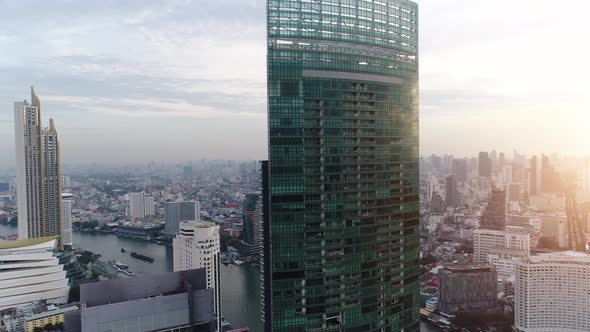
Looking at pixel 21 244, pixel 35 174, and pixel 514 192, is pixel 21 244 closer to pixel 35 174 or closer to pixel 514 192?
pixel 35 174

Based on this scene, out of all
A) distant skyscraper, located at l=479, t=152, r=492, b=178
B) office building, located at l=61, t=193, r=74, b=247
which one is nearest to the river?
office building, located at l=61, t=193, r=74, b=247

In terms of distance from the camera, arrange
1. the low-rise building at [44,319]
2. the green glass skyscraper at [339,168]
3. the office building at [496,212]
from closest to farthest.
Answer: the green glass skyscraper at [339,168], the low-rise building at [44,319], the office building at [496,212]

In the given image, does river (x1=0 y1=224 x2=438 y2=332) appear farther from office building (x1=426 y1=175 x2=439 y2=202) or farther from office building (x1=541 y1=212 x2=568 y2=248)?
office building (x1=426 y1=175 x2=439 y2=202)

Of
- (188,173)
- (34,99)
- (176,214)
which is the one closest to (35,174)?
(34,99)

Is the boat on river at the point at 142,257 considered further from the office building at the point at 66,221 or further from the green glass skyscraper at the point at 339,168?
the green glass skyscraper at the point at 339,168

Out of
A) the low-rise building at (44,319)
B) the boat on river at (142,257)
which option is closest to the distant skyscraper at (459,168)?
the boat on river at (142,257)

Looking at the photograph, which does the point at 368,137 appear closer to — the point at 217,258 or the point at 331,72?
the point at 331,72
